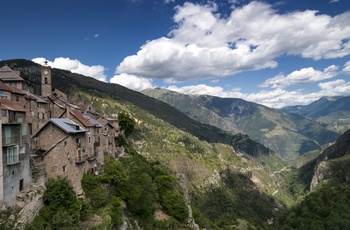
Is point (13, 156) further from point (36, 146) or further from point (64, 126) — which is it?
point (64, 126)

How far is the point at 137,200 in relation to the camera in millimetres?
54531

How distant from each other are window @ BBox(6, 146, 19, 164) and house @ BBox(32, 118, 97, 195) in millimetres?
5876

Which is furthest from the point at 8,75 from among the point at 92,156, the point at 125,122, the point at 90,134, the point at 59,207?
the point at 125,122

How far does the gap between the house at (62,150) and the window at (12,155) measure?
5.88 meters

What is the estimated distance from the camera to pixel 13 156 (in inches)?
1277

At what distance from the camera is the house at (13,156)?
101 feet

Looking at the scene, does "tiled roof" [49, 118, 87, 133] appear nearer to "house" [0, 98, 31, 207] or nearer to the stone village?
the stone village

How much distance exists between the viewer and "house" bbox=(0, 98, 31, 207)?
30881 millimetres

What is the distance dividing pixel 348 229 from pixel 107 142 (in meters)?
140

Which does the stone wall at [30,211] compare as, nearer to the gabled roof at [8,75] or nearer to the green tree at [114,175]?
the green tree at [114,175]

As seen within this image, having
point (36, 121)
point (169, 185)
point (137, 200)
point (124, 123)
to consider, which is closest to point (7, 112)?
point (36, 121)

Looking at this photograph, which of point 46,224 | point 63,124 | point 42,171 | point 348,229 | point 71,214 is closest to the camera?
point 46,224

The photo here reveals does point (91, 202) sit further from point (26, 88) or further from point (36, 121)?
point (26, 88)

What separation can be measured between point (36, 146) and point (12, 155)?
9714mm
